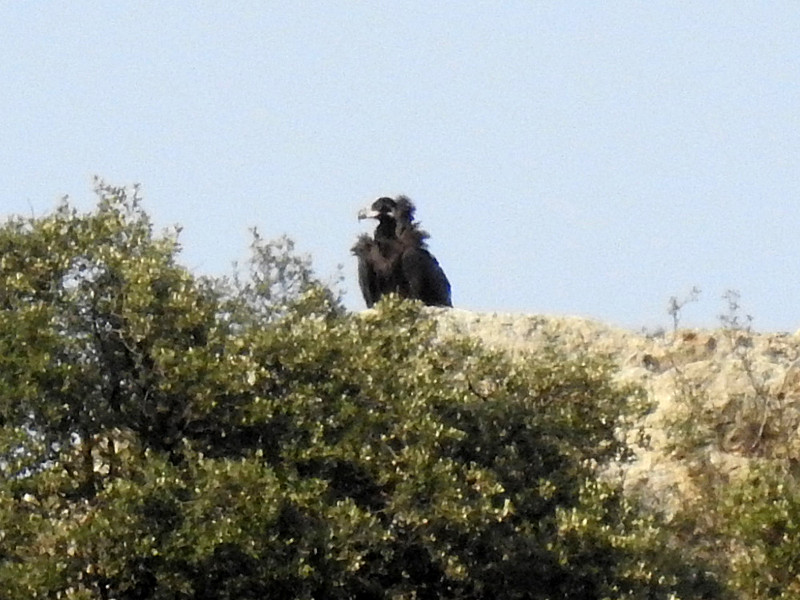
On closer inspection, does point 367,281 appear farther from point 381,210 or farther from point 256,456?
point 256,456

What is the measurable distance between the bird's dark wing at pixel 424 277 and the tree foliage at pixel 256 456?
10.3m

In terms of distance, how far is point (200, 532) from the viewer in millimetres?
14992

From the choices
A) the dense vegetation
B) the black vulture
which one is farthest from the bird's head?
the dense vegetation

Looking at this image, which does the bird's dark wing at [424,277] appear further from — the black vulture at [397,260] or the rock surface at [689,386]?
the rock surface at [689,386]

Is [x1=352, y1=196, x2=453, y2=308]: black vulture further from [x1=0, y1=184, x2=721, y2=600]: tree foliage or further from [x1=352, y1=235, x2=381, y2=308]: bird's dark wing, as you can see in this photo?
[x1=0, y1=184, x2=721, y2=600]: tree foliage

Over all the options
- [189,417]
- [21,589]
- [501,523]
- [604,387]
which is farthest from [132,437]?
[604,387]

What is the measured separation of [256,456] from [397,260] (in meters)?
12.5

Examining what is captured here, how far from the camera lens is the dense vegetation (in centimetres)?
1523

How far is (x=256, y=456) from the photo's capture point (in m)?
15.6

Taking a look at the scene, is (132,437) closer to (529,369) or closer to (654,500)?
(529,369)

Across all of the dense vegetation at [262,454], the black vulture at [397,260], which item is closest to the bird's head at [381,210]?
the black vulture at [397,260]

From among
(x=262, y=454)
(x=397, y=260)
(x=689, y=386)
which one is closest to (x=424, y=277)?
(x=397, y=260)

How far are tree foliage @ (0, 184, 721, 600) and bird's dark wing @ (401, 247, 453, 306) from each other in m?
10.3

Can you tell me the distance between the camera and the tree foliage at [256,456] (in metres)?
15.2
